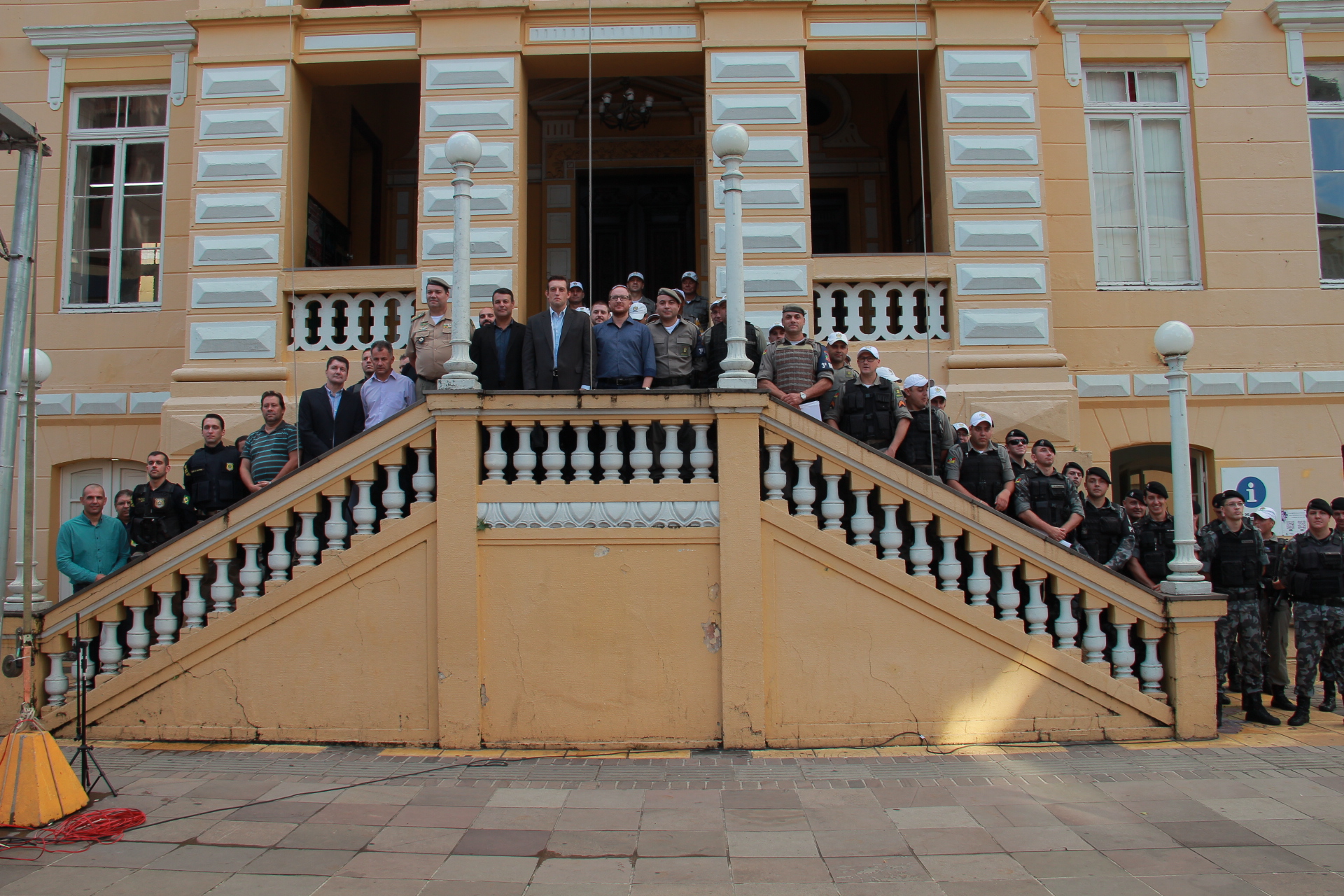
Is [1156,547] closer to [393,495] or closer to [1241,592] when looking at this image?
[1241,592]

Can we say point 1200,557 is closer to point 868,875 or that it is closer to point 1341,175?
point 868,875

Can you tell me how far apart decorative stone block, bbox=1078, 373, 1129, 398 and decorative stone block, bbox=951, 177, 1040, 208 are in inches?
82.2

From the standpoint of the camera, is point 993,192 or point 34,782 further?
point 993,192

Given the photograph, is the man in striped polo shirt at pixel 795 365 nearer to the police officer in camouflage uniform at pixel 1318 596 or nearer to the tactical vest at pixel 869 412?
the tactical vest at pixel 869 412

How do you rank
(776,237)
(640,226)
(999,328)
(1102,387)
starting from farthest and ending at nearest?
(640,226)
(1102,387)
(776,237)
(999,328)

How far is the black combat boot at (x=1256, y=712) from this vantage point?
7.46 metres

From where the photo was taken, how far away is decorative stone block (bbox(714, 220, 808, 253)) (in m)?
10.3

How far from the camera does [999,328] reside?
10227 mm

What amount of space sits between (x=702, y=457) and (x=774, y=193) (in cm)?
468

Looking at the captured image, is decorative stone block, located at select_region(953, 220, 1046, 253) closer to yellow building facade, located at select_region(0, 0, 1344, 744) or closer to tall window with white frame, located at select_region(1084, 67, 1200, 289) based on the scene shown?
yellow building facade, located at select_region(0, 0, 1344, 744)

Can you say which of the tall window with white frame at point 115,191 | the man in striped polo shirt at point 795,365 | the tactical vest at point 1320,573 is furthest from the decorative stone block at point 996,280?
the tall window with white frame at point 115,191

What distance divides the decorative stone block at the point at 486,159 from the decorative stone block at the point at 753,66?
2.53 meters

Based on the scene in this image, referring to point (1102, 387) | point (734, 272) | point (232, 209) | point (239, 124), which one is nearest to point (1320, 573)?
point (1102, 387)

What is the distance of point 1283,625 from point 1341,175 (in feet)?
21.4
